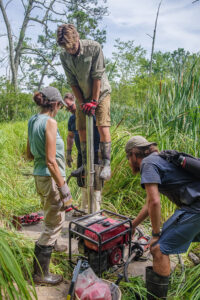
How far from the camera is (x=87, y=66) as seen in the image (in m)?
3.00

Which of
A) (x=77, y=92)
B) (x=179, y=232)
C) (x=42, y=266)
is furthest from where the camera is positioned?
(x=77, y=92)

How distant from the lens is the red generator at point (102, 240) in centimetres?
203

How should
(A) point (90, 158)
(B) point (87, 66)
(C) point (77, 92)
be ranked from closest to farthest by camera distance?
1. (A) point (90, 158)
2. (B) point (87, 66)
3. (C) point (77, 92)

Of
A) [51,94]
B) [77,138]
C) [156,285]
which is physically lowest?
[156,285]

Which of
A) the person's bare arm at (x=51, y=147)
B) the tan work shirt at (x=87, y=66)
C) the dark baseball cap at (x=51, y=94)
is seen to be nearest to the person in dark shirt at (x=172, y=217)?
the person's bare arm at (x=51, y=147)

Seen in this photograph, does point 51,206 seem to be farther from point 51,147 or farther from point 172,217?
point 172,217

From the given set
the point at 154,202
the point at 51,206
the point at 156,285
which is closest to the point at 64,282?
the point at 51,206

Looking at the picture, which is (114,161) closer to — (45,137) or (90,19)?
(45,137)

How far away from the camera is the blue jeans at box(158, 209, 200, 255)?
6.19ft

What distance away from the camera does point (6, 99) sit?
1097 cm

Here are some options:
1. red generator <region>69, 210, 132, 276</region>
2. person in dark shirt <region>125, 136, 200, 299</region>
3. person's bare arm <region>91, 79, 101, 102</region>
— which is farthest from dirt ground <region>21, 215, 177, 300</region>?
person's bare arm <region>91, 79, 101, 102</region>

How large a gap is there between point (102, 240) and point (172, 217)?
1.94 ft

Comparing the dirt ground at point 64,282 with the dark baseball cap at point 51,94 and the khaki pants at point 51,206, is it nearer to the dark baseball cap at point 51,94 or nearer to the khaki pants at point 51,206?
the khaki pants at point 51,206

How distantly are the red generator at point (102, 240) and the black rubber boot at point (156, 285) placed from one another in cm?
35
